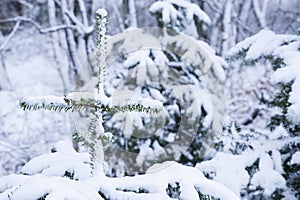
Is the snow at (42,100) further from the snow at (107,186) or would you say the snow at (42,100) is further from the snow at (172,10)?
the snow at (172,10)

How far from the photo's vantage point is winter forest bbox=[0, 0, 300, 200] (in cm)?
72

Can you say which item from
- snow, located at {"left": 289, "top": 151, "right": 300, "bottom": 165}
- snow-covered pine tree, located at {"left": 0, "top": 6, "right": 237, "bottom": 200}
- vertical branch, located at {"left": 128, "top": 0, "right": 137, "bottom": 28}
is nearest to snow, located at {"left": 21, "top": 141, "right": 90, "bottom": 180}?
snow-covered pine tree, located at {"left": 0, "top": 6, "right": 237, "bottom": 200}

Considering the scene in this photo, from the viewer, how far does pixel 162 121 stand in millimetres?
1634

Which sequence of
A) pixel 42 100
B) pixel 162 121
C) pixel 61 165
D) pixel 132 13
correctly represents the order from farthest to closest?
1. pixel 132 13
2. pixel 162 121
3. pixel 61 165
4. pixel 42 100

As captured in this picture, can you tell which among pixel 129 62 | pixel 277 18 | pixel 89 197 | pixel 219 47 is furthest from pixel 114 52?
pixel 277 18

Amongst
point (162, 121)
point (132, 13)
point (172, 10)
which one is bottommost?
point (162, 121)

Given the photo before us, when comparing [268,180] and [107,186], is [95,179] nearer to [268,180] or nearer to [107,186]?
[107,186]

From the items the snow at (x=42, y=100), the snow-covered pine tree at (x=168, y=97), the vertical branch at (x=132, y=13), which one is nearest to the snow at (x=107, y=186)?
the snow at (x=42, y=100)

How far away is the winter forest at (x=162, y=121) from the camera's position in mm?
720

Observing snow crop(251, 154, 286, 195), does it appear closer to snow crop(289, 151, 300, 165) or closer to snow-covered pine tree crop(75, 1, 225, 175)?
snow crop(289, 151, 300, 165)

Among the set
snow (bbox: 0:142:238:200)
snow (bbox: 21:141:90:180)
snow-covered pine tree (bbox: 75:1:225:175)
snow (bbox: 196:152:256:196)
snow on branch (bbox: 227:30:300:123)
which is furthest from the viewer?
snow-covered pine tree (bbox: 75:1:225:175)

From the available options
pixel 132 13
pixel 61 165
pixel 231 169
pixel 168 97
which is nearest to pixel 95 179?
pixel 61 165

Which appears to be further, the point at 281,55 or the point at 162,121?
the point at 162,121

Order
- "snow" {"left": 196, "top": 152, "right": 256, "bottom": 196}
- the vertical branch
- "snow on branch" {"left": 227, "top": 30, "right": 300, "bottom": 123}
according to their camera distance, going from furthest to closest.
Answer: the vertical branch → "snow" {"left": 196, "top": 152, "right": 256, "bottom": 196} → "snow on branch" {"left": 227, "top": 30, "right": 300, "bottom": 123}
